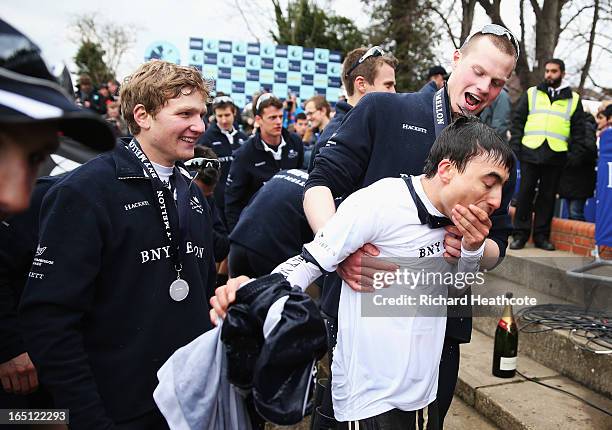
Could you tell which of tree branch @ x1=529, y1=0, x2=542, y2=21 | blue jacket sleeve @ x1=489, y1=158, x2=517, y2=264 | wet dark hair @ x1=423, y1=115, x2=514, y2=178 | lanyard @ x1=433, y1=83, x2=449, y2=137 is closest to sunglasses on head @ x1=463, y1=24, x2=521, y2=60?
lanyard @ x1=433, y1=83, x2=449, y2=137

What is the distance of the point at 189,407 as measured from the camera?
1.44 meters

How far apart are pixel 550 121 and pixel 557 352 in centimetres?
306

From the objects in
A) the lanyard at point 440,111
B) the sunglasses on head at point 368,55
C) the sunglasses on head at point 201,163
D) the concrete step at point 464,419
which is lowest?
the concrete step at point 464,419

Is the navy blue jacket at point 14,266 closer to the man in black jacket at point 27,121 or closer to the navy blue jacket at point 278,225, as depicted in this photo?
the man in black jacket at point 27,121

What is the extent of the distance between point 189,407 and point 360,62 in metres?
3.15

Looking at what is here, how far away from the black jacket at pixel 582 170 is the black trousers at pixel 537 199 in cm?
24

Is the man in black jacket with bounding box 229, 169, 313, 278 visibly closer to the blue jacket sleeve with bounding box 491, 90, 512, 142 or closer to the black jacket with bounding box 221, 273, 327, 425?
the black jacket with bounding box 221, 273, 327, 425

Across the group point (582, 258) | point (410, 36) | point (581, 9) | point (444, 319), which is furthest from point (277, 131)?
point (410, 36)

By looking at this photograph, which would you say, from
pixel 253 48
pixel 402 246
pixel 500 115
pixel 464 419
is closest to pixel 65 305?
pixel 402 246

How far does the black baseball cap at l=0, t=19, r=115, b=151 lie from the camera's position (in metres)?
0.78

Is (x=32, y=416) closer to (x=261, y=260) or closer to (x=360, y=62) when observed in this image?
(x=261, y=260)

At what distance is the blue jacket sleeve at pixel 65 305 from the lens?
1645 millimetres

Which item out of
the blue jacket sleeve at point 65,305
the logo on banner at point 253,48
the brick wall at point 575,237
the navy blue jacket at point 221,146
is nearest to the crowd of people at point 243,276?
the blue jacket sleeve at point 65,305

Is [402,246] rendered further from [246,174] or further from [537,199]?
[537,199]
